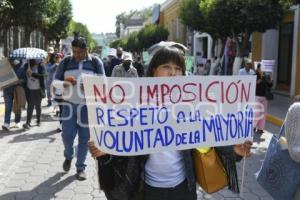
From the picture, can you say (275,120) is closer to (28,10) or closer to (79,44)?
(79,44)

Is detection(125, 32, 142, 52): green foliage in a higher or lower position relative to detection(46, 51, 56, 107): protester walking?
higher

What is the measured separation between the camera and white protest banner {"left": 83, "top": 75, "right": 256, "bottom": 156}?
9.40 ft

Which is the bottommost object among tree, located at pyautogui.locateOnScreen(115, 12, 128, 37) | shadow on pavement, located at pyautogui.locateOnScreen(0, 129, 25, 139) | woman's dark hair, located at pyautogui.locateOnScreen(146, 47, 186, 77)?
shadow on pavement, located at pyautogui.locateOnScreen(0, 129, 25, 139)

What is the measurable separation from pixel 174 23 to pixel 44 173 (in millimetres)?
43349

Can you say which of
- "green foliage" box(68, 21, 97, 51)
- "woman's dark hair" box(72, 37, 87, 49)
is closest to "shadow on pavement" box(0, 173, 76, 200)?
"woman's dark hair" box(72, 37, 87, 49)

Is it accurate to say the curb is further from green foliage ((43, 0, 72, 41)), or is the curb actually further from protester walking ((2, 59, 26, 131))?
green foliage ((43, 0, 72, 41))

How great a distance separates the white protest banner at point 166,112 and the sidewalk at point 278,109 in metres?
9.01

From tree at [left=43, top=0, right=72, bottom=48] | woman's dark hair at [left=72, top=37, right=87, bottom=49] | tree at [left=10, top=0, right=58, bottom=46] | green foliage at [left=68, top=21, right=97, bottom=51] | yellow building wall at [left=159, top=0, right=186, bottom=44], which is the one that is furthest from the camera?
yellow building wall at [left=159, top=0, right=186, bottom=44]

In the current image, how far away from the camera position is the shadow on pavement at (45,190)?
5422 millimetres

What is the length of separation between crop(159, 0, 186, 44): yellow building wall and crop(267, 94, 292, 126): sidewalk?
2438cm

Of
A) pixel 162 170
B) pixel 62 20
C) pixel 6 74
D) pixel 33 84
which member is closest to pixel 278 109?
pixel 33 84

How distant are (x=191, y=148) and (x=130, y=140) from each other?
0.39m

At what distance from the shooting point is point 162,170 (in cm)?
283

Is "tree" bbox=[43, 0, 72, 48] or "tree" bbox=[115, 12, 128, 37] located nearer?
"tree" bbox=[43, 0, 72, 48]
